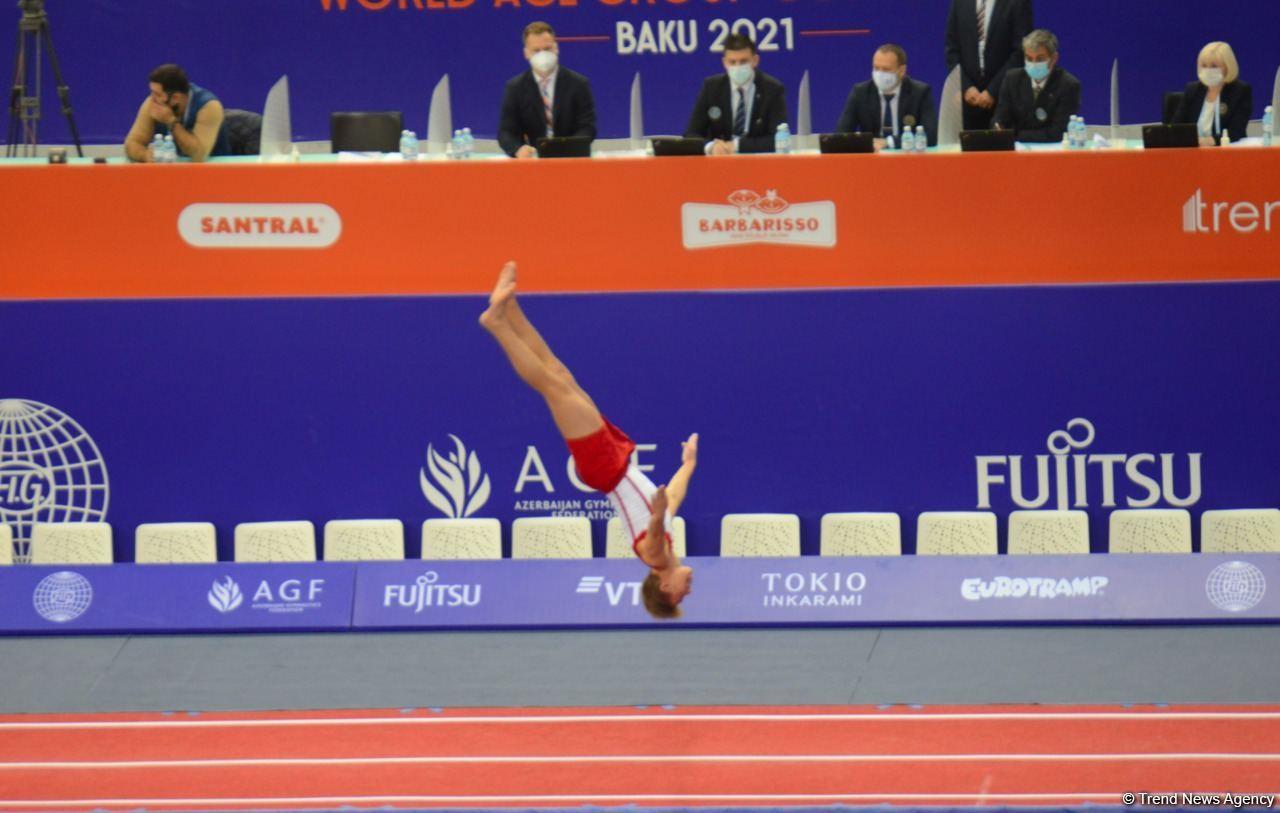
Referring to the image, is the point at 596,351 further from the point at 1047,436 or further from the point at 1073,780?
the point at 1073,780

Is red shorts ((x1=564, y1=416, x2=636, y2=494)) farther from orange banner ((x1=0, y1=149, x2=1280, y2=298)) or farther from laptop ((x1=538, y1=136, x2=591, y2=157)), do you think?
laptop ((x1=538, y1=136, x2=591, y2=157))

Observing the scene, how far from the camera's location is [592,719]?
10.1m

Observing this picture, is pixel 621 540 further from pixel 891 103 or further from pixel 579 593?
pixel 891 103

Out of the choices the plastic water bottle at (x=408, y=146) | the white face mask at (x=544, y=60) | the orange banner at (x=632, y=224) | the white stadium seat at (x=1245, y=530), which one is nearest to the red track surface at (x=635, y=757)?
the white stadium seat at (x=1245, y=530)

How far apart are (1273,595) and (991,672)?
176cm

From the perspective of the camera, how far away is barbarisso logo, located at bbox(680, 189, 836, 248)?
11.2 meters

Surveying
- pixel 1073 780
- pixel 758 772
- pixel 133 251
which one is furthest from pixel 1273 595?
pixel 133 251

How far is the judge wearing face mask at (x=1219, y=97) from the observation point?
11.3 m

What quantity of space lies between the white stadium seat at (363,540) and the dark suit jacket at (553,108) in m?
2.41

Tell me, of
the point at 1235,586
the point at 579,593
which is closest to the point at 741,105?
the point at 579,593

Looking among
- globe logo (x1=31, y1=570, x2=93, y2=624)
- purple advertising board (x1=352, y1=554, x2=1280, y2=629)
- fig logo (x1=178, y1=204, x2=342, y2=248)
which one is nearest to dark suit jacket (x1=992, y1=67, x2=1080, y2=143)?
purple advertising board (x1=352, y1=554, x2=1280, y2=629)

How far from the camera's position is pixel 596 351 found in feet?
37.7

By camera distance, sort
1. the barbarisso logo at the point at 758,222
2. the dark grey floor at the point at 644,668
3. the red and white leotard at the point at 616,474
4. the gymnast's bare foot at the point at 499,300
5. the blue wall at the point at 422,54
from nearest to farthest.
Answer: the gymnast's bare foot at the point at 499,300 < the red and white leotard at the point at 616,474 < the dark grey floor at the point at 644,668 < the barbarisso logo at the point at 758,222 < the blue wall at the point at 422,54

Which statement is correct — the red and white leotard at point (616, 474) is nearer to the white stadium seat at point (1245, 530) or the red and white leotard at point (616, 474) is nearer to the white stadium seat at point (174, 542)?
the white stadium seat at point (174, 542)
